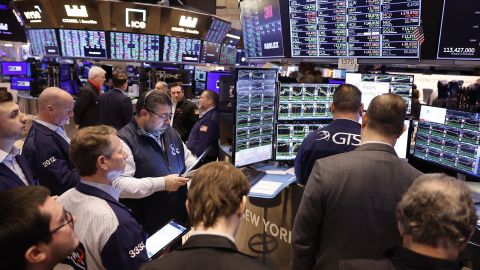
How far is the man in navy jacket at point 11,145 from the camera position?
7.95 feet

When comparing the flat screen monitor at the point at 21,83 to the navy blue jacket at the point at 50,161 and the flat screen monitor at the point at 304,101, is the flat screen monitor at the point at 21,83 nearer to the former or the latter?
the navy blue jacket at the point at 50,161

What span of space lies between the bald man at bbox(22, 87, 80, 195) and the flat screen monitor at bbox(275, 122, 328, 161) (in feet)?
5.80

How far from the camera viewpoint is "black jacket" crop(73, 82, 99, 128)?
637 cm

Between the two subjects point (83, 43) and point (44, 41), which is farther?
point (44, 41)

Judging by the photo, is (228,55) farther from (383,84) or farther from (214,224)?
(214,224)

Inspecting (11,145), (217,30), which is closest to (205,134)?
(11,145)

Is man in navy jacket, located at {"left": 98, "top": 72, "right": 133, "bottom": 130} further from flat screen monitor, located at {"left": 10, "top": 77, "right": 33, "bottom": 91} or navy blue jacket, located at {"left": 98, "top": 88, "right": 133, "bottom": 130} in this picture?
flat screen monitor, located at {"left": 10, "top": 77, "right": 33, "bottom": 91}

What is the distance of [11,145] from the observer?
256cm

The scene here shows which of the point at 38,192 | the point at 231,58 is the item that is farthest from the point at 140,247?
the point at 231,58

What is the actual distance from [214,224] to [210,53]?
33.9 feet

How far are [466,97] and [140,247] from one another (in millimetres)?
2948

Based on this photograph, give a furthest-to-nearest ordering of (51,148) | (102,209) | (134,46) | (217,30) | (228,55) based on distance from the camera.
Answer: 1. (228,55)
2. (217,30)
3. (134,46)
4. (51,148)
5. (102,209)

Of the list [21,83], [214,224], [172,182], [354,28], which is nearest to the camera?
[214,224]

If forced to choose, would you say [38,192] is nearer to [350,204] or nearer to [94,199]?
[94,199]
